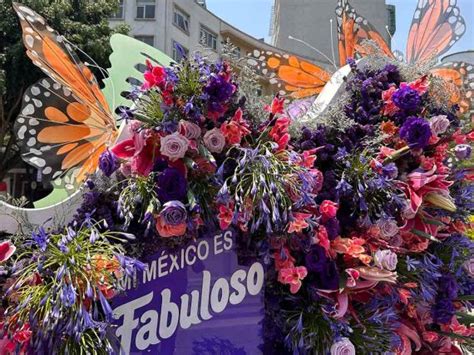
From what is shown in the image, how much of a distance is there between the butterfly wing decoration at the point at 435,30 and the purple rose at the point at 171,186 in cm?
218

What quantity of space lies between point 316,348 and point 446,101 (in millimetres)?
1837

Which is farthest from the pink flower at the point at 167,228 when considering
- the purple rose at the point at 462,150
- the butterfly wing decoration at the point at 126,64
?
the purple rose at the point at 462,150

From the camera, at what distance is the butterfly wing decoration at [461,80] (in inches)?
143

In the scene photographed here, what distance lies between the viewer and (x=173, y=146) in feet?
8.58

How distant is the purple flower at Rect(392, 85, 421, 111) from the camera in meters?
3.07

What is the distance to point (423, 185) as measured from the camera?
9.77ft

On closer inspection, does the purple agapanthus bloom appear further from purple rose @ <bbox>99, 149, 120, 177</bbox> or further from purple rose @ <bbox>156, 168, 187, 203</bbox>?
purple rose @ <bbox>156, 168, 187, 203</bbox>

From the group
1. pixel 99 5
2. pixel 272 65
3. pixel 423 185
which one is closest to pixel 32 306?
pixel 423 185

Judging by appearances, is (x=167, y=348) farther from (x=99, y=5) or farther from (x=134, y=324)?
(x=99, y=5)

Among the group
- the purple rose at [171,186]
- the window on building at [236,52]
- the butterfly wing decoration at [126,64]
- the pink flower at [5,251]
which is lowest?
the pink flower at [5,251]

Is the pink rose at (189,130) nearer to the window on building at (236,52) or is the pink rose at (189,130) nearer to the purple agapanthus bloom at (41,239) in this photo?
the window on building at (236,52)

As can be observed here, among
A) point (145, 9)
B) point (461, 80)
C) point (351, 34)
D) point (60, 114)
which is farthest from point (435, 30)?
point (145, 9)

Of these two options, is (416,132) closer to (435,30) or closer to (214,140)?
(214,140)

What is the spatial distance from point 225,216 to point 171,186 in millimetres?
317
